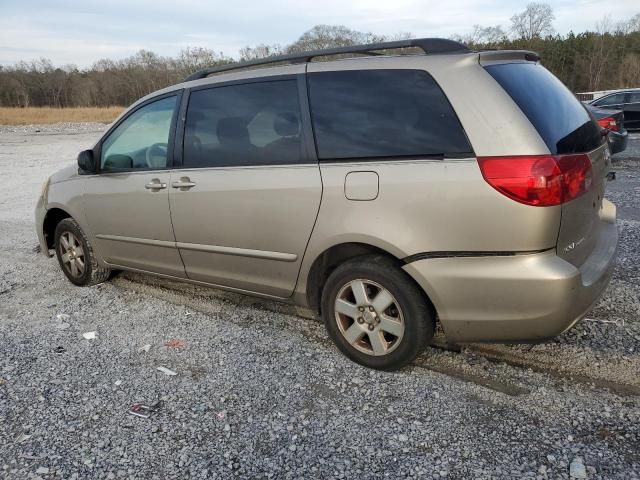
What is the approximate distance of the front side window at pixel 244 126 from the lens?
3338 millimetres

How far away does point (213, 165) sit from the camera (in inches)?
144

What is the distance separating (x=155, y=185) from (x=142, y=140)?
20.6 inches

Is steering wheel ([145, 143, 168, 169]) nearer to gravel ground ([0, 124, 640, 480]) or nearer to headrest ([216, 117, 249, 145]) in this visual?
headrest ([216, 117, 249, 145])

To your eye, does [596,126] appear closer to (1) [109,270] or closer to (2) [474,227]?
(2) [474,227]

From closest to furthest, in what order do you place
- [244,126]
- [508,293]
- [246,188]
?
[508,293] → [246,188] → [244,126]

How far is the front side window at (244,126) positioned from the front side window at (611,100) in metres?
15.3

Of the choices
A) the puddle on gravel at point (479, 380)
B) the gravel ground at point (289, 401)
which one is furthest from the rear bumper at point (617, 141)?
the puddle on gravel at point (479, 380)

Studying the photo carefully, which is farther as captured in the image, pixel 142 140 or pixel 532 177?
pixel 142 140

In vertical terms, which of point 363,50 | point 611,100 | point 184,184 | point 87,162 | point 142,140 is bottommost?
point 184,184

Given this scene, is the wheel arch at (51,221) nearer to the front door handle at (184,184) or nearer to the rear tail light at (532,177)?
the front door handle at (184,184)

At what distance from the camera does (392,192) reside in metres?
2.84

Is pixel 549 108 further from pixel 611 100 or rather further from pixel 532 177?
pixel 611 100

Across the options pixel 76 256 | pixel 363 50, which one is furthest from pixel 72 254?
pixel 363 50

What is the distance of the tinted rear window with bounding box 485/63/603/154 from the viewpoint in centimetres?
269
